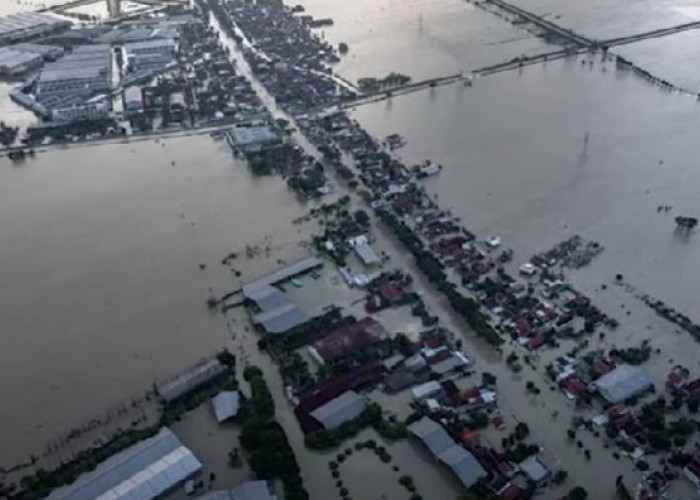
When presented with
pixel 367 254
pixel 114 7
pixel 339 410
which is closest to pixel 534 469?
pixel 339 410

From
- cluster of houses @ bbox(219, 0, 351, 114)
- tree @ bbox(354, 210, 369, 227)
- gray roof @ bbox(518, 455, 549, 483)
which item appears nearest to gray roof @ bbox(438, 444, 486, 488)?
gray roof @ bbox(518, 455, 549, 483)

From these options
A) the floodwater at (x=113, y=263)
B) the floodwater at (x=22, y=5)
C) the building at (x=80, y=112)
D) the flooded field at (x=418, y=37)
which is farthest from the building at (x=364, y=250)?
the floodwater at (x=22, y=5)

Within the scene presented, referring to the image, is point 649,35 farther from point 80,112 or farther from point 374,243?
point 80,112

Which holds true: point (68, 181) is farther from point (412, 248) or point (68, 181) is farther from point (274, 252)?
point (412, 248)

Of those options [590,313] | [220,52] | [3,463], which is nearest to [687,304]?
[590,313]

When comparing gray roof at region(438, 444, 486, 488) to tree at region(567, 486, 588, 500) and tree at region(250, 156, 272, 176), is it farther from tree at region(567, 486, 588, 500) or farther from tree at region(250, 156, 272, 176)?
tree at region(250, 156, 272, 176)

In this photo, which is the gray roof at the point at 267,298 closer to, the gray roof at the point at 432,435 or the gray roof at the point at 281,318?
the gray roof at the point at 281,318
